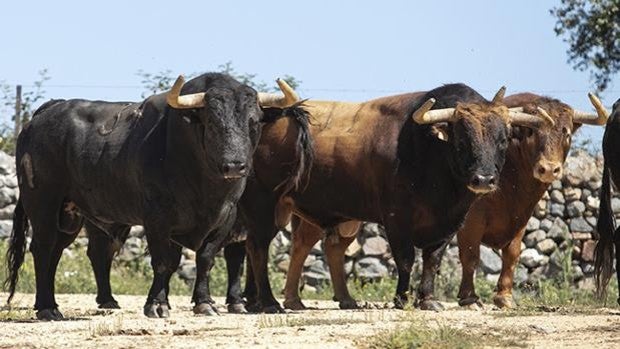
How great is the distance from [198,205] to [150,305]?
2.96 feet

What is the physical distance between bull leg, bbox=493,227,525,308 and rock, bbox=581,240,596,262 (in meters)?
4.71

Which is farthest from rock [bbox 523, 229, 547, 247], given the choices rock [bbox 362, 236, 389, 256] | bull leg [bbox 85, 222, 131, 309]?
bull leg [bbox 85, 222, 131, 309]

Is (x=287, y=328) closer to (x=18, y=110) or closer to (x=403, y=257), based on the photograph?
(x=403, y=257)

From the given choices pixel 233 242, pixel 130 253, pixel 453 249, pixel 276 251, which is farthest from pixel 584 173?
pixel 233 242

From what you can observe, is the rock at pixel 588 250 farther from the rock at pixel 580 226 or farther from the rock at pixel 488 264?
the rock at pixel 488 264

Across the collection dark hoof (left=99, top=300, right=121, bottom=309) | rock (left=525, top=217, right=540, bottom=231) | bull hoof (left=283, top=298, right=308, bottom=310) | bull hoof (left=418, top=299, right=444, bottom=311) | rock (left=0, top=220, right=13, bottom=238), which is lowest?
dark hoof (left=99, top=300, right=121, bottom=309)

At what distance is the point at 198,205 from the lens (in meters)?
13.7

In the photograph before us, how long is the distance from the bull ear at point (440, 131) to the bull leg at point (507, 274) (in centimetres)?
189

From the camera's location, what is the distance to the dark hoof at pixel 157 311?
13516mm

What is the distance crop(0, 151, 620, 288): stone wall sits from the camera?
68.0 ft

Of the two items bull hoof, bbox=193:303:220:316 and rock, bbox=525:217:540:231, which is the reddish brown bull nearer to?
bull hoof, bbox=193:303:220:316

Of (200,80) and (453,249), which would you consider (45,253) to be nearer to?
(200,80)

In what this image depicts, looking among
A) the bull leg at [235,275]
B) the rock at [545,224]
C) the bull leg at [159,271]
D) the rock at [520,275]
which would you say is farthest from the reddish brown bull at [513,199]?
the rock at [545,224]

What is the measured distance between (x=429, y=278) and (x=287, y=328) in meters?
3.10
